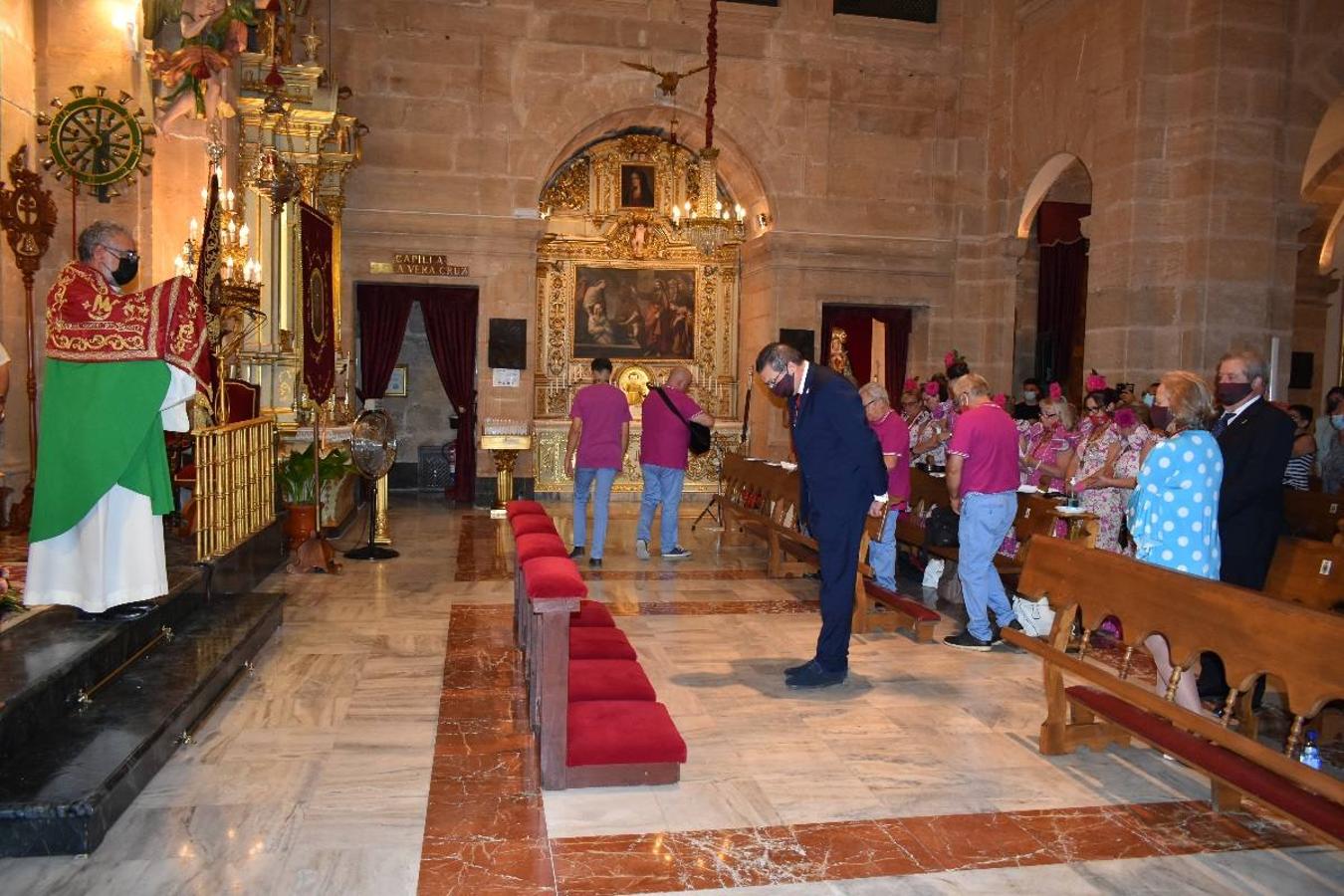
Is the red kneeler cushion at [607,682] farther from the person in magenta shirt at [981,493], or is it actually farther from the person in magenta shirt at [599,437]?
the person in magenta shirt at [599,437]

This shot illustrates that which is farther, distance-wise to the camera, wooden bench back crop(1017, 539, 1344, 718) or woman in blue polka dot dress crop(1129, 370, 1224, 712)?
woman in blue polka dot dress crop(1129, 370, 1224, 712)

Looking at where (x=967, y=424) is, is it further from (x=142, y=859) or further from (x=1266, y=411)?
(x=142, y=859)

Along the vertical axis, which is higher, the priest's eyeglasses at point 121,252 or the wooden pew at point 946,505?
the priest's eyeglasses at point 121,252

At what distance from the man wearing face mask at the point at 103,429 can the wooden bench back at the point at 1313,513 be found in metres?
6.76

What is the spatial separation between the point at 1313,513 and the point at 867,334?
8.43 meters

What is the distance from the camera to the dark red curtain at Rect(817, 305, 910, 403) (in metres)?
14.7

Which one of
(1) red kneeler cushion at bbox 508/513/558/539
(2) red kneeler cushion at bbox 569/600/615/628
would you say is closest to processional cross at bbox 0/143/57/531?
(1) red kneeler cushion at bbox 508/513/558/539

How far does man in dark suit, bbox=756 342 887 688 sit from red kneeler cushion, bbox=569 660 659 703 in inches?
44.9

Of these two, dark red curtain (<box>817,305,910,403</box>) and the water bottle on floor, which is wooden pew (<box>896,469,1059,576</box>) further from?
dark red curtain (<box>817,305,910,403</box>)

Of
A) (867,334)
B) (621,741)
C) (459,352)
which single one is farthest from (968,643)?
(867,334)

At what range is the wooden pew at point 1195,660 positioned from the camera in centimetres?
302

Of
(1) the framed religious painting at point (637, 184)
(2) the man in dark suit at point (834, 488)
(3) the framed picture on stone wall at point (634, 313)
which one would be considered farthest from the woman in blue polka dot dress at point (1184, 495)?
(1) the framed religious painting at point (637, 184)

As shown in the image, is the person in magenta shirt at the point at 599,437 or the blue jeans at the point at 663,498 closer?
the person in magenta shirt at the point at 599,437

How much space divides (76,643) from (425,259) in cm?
945
